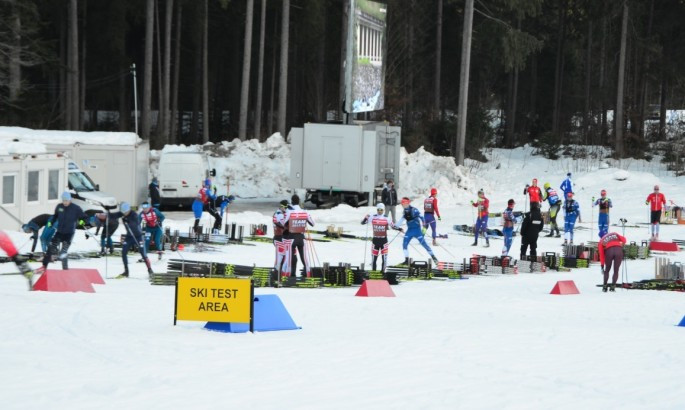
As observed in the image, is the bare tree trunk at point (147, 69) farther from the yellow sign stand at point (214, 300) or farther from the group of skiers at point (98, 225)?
the yellow sign stand at point (214, 300)

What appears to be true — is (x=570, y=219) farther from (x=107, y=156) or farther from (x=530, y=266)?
(x=107, y=156)

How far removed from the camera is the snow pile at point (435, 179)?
1686 inches

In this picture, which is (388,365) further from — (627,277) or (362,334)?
(627,277)

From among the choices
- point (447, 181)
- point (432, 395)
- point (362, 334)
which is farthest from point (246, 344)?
point (447, 181)

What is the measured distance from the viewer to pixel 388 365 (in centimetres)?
1271

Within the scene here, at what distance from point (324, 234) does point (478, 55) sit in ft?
117

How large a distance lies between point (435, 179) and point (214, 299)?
2991cm

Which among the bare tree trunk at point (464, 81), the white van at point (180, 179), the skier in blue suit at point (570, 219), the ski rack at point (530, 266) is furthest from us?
the bare tree trunk at point (464, 81)

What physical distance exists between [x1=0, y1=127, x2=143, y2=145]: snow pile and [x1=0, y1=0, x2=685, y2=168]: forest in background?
8.02 m

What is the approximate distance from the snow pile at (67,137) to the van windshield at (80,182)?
2.27 m

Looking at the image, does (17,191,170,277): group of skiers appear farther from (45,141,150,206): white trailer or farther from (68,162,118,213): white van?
(45,141,150,206): white trailer

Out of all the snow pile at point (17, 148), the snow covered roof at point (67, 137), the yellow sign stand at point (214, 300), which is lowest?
the yellow sign stand at point (214, 300)

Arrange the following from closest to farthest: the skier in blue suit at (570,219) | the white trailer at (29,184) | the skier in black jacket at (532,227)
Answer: the skier in black jacket at (532,227)
the white trailer at (29,184)
the skier in blue suit at (570,219)

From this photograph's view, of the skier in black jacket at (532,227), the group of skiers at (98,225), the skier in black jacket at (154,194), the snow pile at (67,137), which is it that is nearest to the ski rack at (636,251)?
the skier in black jacket at (532,227)
